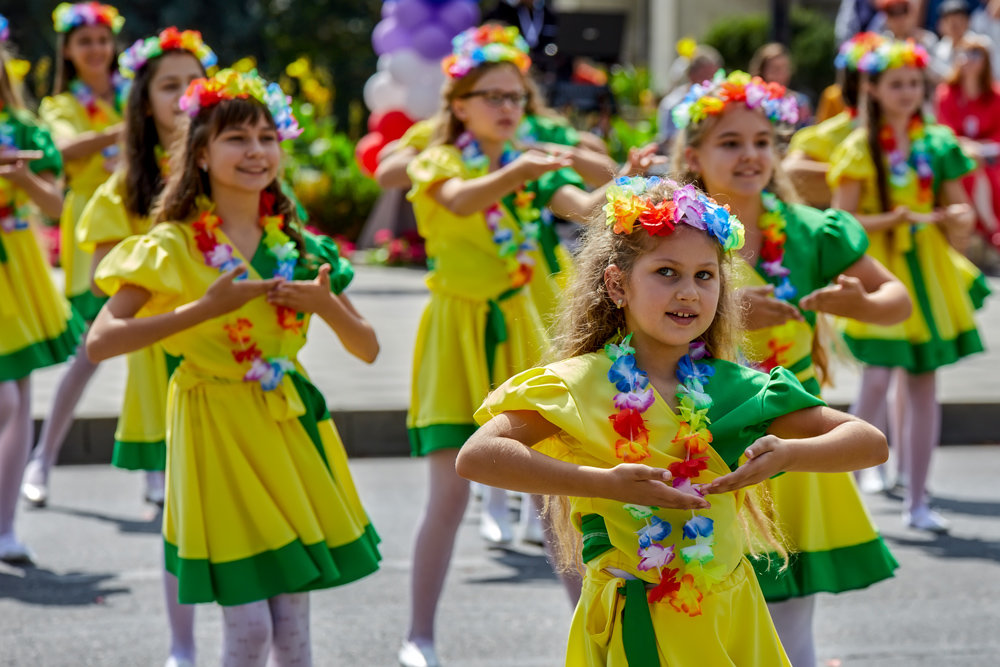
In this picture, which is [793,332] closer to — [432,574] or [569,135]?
[432,574]

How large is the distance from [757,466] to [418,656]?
2201mm

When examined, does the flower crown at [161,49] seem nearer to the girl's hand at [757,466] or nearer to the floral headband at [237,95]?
the floral headband at [237,95]

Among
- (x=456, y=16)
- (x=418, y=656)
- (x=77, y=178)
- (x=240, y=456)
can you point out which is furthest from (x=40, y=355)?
(x=456, y=16)

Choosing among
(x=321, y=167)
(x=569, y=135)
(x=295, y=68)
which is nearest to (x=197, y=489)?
(x=569, y=135)

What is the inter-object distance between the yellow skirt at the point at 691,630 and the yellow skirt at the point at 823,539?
847 mm

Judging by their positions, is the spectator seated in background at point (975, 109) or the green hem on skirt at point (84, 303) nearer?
the green hem on skirt at point (84, 303)

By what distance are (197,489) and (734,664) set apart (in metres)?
1.53

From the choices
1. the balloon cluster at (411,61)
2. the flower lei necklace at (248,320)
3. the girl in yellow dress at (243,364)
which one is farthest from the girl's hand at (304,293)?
the balloon cluster at (411,61)

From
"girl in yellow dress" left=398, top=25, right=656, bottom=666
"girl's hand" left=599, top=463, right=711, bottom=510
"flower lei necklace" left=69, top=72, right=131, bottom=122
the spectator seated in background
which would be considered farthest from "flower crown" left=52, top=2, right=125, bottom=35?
the spectator seated in background

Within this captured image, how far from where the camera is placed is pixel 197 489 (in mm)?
3693

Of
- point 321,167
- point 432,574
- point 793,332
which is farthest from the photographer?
point 321,167

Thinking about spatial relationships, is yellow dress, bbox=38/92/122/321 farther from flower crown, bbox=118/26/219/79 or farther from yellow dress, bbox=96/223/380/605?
yellow dress, bbox=96/223/380/605

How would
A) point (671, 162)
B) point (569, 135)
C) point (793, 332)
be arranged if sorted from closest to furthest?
point (793, 332) < point (671, 162) < point (569, 135)

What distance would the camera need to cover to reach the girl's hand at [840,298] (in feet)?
12.1
